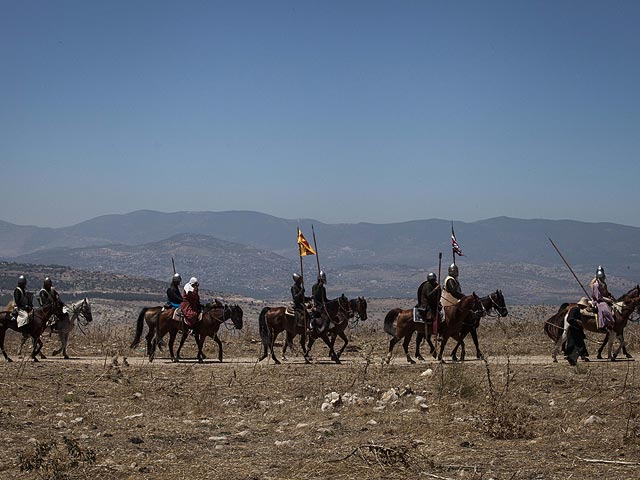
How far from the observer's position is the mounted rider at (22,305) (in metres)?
25.5

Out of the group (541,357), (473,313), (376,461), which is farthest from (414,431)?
(541,357)

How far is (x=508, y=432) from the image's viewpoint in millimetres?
13000

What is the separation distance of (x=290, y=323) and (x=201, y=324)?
2.56m

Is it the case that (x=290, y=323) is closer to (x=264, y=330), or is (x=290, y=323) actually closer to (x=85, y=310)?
(x=264, y=330)

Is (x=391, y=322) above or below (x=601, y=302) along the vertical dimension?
below

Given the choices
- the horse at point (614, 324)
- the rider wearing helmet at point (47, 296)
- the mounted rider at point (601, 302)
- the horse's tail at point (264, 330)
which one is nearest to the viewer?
the mounted rider at point (601, 302)

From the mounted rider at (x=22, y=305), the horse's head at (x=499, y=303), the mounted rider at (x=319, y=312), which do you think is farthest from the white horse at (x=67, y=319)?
the horse's head at (x=499, y=303)

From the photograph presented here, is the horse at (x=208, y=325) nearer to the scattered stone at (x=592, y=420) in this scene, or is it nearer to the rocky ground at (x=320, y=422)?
A: the rocky ground at (x=320, y=422)

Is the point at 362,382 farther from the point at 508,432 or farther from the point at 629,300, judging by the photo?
the point at 629,300

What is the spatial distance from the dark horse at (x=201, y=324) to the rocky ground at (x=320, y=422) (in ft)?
9.43

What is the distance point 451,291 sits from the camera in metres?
24.7

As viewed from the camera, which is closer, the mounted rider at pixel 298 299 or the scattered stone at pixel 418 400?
the scattered stone at pixel 418 400

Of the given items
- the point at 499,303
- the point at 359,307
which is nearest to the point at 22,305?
the point at 359,307

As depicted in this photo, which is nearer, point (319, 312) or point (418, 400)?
point (418, 400)
